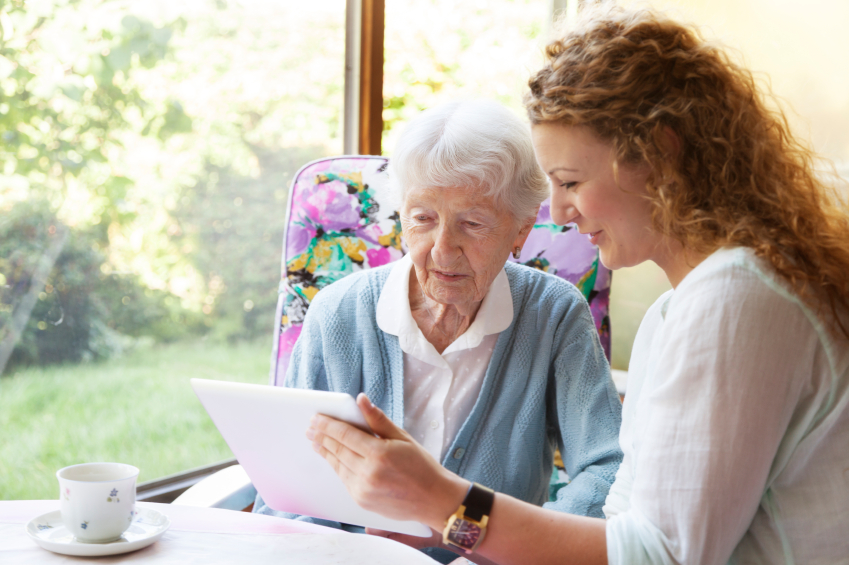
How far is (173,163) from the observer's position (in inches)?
105

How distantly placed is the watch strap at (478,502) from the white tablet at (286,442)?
0.16m

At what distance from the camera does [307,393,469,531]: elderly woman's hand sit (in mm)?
837

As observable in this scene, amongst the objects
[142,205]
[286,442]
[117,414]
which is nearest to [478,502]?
[286,442]

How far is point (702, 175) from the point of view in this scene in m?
0.85

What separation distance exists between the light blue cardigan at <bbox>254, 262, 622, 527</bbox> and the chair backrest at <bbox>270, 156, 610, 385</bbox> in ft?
0.72

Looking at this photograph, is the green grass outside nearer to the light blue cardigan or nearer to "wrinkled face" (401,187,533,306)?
the light blue cardigan

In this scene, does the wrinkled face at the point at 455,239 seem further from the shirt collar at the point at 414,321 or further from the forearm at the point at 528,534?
the forearm at the point at 528,534

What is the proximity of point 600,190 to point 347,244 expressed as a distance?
0.87 metres

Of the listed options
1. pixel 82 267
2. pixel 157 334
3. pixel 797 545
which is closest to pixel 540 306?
pixel 797 545

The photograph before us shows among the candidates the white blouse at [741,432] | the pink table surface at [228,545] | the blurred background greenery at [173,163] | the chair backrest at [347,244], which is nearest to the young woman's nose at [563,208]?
the white blouse at [741,432]

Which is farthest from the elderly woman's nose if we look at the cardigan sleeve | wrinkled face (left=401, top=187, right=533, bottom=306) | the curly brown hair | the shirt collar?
the curly brown hair

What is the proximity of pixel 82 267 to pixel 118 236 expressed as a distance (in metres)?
0.20

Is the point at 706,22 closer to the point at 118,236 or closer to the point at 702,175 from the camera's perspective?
the point at 702,175

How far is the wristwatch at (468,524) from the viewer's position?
819 mm
